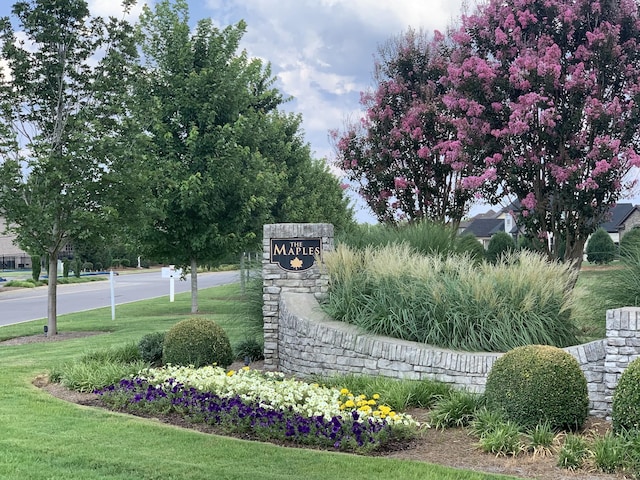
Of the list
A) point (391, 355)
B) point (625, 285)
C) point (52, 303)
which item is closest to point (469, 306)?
point (391, 355)

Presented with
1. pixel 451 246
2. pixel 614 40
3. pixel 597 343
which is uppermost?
pixel 614 40

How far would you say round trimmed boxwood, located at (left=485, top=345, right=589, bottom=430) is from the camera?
5.72m

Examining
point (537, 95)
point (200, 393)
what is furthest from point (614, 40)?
point (200, 393)

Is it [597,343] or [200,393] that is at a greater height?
[597,343]

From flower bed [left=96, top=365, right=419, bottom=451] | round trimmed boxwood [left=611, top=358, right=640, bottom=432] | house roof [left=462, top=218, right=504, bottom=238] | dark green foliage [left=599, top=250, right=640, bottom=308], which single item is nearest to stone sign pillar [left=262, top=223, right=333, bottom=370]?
flower bed [left=96, top=365, right=419, bottom=451]

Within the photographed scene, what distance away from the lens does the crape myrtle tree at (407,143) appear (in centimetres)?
1531

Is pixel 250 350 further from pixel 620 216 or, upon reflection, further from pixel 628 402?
pixel 620 216

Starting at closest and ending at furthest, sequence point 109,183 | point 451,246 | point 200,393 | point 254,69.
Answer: point 200,393 → point 451,246 → point 109,183 → point 254,69

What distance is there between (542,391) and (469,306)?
210 cm

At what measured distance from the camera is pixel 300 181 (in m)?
23.4

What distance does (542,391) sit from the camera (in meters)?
5.72

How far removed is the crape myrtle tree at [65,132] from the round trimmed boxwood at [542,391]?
9571mm

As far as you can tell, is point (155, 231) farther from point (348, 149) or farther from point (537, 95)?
point (537, 95)

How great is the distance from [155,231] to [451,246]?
9020mm
